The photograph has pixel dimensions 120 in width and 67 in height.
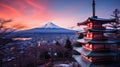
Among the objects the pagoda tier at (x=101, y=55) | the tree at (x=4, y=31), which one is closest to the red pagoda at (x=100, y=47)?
the pagoda tier at (x=101, y=55)

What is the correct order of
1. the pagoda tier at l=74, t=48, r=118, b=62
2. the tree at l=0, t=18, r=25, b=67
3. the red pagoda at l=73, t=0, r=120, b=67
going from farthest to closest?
1. the red pagoda at l=73, t=0, r=120, b=67
2. the pagoda tier at l=74, t=48, r=118, b=62
3. the tree at l=0, t=18, r=25, b=67

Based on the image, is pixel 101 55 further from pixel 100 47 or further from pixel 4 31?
pixel 4 31

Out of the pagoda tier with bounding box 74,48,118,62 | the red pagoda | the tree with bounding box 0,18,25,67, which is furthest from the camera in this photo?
the red pagoda

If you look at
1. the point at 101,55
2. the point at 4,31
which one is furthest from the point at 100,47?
the point at 4,31

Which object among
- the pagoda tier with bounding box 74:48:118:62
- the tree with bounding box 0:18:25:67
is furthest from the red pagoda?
the tree with bounding box 0:18:25:67

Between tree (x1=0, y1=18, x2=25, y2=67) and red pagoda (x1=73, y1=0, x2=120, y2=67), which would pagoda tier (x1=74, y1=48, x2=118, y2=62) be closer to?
red pagoda (x1=73, y1=0, x2=120, y2=67)

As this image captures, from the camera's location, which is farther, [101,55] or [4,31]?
[101,55]

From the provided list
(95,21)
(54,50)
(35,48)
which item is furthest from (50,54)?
(95,21)

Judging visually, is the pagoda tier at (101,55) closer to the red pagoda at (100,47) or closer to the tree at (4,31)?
the red pagoda at (100,47)

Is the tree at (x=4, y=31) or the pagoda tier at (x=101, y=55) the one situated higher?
the tree at (x=4, y=31)

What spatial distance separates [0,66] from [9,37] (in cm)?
140

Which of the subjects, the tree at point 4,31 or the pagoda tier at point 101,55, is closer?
the tree at point 4,31

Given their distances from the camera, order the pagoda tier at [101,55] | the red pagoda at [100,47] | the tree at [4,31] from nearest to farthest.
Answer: the tree at [4,31], the pagoda tier at [101,55], the red pagoda at [100,47]

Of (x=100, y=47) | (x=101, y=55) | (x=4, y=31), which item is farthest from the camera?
(x=100, y=47)
